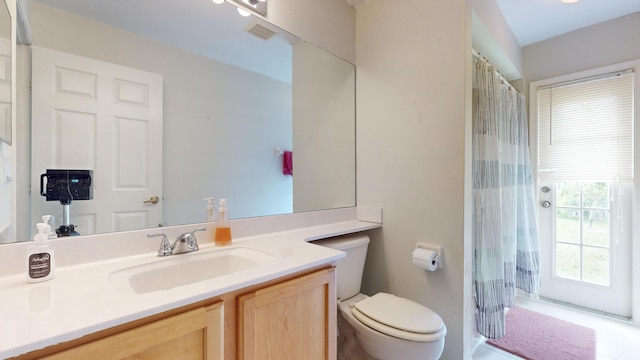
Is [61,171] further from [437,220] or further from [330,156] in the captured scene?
[437,220]

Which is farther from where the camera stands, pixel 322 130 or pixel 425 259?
pixel 322 130

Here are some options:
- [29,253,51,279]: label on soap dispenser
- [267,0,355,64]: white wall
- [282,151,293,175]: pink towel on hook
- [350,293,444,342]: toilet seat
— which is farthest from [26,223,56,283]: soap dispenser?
[267,0,355,64]: white wall

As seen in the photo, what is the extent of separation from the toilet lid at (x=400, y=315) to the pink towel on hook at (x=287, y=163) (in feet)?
2.80

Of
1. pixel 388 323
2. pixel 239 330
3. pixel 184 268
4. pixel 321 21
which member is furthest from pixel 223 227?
pixel 321 21

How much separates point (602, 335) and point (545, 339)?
0.45 metres

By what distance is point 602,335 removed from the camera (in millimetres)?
1911

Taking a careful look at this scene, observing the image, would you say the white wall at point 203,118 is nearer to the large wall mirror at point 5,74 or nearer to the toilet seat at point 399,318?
the large wall mirror at point 5,74

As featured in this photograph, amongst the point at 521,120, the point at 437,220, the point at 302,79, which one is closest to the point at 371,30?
the point at 302,79

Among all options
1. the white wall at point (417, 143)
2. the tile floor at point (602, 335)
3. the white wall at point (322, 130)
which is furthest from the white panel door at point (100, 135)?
the tile floor at point (602, 335)

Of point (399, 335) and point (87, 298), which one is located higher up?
point (87, 298)

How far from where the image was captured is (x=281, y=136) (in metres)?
1.63

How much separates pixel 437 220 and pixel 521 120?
152cm

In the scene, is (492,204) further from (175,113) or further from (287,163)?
(175,113)

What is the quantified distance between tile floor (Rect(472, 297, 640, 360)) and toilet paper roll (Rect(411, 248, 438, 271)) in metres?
0.80
